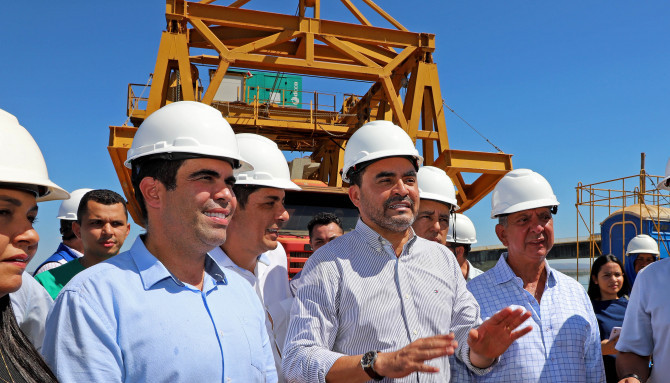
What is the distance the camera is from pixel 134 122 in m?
10.2

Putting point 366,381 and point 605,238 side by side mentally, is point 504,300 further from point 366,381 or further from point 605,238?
point 605,238

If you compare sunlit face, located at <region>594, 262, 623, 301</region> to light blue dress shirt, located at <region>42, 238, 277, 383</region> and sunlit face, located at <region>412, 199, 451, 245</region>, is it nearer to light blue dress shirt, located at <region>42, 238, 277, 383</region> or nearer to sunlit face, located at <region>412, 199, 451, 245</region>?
sunlit face, located at <region>412, 199, 451, 245</region>

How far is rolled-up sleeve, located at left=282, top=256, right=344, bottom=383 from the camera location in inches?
89.0

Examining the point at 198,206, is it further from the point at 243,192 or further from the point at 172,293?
the point at 243,192

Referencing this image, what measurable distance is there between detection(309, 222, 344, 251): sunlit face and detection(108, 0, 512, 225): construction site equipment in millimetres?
A: 5267

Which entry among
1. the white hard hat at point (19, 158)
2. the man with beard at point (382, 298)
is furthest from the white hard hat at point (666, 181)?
the white hard hat at point (19, 158)

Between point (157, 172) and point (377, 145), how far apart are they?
1.21m

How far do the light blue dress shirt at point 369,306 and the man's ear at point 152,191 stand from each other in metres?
0.83

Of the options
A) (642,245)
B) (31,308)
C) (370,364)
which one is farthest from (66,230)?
(642,245)

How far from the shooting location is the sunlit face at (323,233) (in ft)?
17.6

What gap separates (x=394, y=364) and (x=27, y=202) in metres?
1.40

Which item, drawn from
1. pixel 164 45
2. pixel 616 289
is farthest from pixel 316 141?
pixel 616 289

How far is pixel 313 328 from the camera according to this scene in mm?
2377

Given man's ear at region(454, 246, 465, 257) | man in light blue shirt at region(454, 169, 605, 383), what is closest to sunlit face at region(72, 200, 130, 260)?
man in light blue shirt at region(454, 169, 605, 383)
